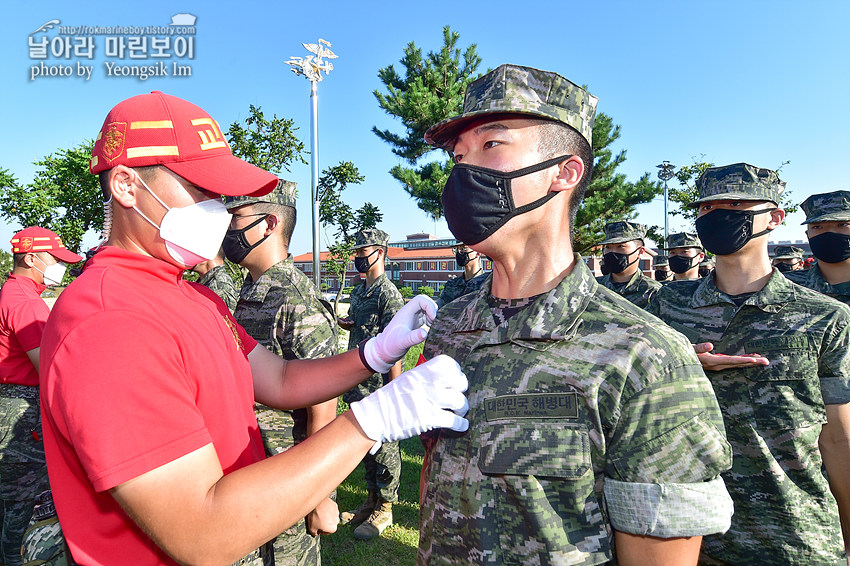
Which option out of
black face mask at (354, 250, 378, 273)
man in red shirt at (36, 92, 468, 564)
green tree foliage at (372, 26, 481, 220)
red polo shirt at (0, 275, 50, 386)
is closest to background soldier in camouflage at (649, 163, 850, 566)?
man in red shirt at (36, 92, 468, 564)

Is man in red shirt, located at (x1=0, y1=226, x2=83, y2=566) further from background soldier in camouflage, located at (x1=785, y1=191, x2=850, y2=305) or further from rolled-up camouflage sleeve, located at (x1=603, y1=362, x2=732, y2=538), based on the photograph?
background soldier in camouflage, located at (x1=785, y1=191, x2=850, y2=305)

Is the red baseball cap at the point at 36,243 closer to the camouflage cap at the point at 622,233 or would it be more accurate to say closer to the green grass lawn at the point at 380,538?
the green grass lawn at the point at 380,538

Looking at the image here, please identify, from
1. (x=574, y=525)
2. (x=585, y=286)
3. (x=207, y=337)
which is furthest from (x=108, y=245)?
(x=574, y=525)

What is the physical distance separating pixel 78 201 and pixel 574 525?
23.7 meters

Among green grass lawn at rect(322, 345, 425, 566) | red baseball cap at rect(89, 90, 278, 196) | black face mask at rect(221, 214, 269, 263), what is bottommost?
green grass lawn at rect(322, 345, 425, 566)

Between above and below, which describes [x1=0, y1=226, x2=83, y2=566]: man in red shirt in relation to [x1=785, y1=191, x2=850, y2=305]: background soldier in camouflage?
below

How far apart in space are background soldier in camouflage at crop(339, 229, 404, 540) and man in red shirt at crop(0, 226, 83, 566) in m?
2.81

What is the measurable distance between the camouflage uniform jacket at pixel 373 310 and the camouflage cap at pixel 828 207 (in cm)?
455

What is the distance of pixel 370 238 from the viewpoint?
7805 millimetres

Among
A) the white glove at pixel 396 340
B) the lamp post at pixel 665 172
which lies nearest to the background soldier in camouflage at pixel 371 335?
the white glove at pixel 396 340

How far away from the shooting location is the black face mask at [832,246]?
4.36 metres

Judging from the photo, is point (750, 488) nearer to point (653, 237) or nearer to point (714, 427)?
point (714, 427)

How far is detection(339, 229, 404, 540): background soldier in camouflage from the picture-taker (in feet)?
17.1

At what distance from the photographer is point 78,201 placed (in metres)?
19.7
